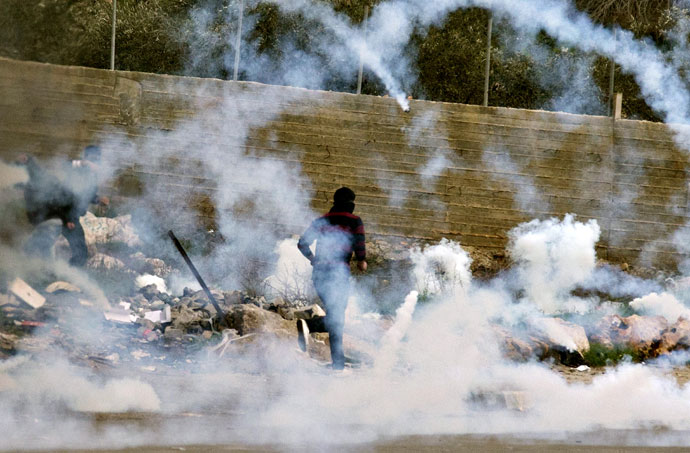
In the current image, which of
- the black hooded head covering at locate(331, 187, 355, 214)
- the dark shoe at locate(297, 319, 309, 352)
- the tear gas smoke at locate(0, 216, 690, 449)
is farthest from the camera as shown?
the dark shoe at locate(297, 319, 309, 352)

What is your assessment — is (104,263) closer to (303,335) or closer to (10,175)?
(303,335)

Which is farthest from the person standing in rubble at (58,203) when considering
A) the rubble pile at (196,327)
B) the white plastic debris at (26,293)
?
the rubble pile at (196,327)

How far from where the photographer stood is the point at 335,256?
7.80 m

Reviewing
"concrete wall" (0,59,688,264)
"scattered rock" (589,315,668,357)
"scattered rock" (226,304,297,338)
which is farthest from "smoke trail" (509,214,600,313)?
"scattered rock" (226,304,297,338)

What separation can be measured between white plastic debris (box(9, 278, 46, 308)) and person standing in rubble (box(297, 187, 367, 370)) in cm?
275

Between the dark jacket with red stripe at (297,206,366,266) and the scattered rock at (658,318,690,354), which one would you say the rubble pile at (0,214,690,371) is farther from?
the dark jacket with red stripe at (297,206,366,266)

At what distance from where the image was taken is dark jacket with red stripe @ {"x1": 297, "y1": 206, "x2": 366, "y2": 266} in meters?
7.78

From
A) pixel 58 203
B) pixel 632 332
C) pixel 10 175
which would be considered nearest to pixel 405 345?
pixel 632 332

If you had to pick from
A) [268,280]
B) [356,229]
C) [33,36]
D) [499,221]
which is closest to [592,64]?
[499,221]

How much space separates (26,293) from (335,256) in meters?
3.08

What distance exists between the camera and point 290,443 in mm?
5461

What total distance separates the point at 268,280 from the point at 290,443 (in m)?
5.47

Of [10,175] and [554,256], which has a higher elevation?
[10,175]

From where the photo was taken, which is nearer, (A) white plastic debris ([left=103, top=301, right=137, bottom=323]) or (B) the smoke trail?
(A) white plastic debris ([left=103, top=301, right=137, bottom=323])
